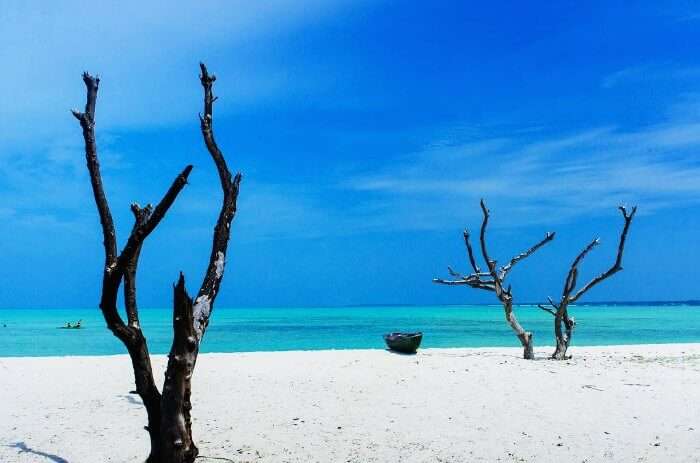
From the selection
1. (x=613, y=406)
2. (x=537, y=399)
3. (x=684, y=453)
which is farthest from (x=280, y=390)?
(x=684, y=453)

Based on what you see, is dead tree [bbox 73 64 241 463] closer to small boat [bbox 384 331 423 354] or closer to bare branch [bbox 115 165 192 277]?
bare branch [bbox 115 165 192 277]

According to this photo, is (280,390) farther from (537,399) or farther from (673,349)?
(673,349)

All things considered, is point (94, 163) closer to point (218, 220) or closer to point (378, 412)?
point (218, 220)

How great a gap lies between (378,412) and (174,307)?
4665 millimetres

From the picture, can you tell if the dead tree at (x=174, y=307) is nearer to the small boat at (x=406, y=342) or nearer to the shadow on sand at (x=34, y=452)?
the shadow on sand at (x=34, y=452)

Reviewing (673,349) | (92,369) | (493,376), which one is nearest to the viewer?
(493,376)

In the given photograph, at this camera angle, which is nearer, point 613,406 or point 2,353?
point 613,406

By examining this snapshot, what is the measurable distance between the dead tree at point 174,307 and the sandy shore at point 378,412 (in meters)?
1.39

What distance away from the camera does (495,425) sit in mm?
9508

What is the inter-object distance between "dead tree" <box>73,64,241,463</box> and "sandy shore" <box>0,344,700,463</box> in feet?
4.57

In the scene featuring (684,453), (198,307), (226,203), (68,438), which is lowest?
(68,438)

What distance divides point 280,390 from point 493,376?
408cm

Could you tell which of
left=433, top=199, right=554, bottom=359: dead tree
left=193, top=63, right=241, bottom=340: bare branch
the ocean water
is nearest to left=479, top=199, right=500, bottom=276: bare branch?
left=433, top=199, right=554, bottom=359: dead tree

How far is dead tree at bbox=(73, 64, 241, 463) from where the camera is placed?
646cm
